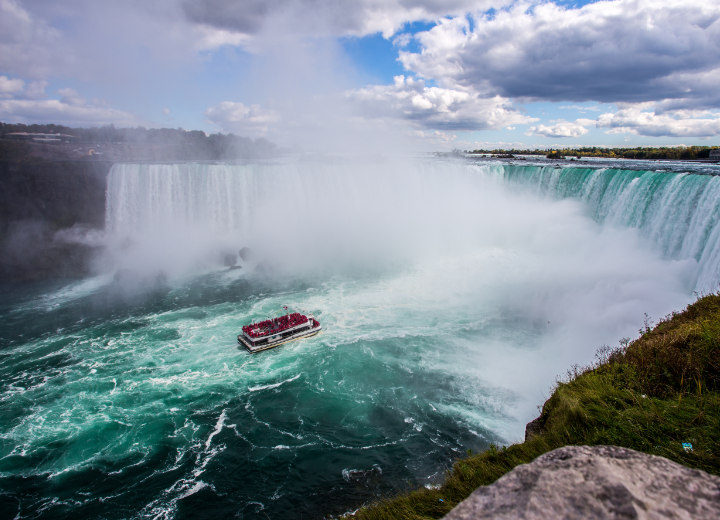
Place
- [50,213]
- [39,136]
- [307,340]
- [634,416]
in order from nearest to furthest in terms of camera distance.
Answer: [634,416] → [307,340] → [50,213] → [39,136]

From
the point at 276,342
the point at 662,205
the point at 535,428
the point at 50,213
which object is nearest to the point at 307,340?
the point at 276,342

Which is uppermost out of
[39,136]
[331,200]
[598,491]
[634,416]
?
[39,136]

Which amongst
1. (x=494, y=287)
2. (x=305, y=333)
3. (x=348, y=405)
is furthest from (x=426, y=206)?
(x=348, y=405)

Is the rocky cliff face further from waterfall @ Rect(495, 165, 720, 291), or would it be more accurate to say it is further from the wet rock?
waterfall @ Rect(495, 165, 720, 291)

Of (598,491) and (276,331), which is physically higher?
(598,491)

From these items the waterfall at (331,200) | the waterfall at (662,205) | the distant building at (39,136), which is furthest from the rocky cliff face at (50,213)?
the waterfall at (662,205)

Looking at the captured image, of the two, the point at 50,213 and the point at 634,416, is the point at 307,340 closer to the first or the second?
the point at 634,416

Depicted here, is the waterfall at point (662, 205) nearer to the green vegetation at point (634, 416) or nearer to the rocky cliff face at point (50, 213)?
the green vegetation at point (634, 416)
